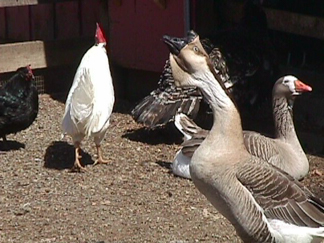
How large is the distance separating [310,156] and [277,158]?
1528mm

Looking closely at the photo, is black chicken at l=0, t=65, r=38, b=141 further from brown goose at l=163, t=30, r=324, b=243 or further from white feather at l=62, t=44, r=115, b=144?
brown goose at l=163, t=30, r=324, b=243

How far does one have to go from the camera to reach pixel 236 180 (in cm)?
544

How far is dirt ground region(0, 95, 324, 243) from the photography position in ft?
22.4

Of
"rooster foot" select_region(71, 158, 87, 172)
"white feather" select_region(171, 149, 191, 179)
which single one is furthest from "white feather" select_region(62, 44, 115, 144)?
"white feather" select_region(171, 149, 191, 179)

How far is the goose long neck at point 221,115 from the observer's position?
516 centimetres

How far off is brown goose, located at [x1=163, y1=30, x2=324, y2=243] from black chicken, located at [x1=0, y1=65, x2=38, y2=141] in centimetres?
413

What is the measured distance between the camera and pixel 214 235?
6758mm

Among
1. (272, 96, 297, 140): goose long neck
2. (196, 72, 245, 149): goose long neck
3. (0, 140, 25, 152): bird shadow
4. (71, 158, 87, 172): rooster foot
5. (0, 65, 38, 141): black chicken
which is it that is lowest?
(0, 140, 25, 152): bird shadow

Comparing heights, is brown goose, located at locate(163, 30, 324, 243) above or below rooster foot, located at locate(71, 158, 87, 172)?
above

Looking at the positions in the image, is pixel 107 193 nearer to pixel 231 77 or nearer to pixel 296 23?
A: pixel 231 77

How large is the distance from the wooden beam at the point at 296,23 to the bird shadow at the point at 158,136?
1853 mm

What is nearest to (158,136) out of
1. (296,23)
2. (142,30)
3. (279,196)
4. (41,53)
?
(142,30)

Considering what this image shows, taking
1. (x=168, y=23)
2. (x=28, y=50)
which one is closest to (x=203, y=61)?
(x=168, y=23)

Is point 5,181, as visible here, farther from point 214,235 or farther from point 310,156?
point 310,156
